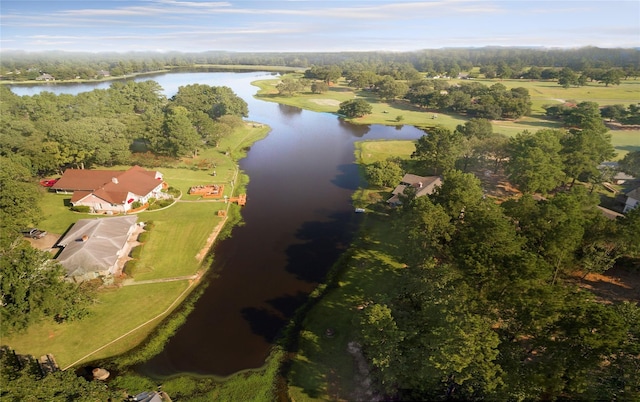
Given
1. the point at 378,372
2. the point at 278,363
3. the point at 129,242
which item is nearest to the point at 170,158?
the point at 129,242

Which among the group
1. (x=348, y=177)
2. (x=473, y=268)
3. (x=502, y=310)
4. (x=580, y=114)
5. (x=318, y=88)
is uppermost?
(x=318, y=88)

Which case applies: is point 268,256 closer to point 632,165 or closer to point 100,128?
point 100,128

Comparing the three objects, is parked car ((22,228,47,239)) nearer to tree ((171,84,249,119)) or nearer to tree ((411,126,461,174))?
tree ((411,126,461,174))

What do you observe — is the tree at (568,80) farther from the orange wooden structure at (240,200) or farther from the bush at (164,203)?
the bush at (164,203)

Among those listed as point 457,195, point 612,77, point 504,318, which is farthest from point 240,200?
point 612,77

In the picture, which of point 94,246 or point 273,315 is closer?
point 273,315

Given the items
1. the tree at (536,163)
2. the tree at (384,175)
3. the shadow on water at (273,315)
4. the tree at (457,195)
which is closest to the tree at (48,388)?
the shadow on water at (273,315)

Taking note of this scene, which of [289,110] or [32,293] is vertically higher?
[289,110]
